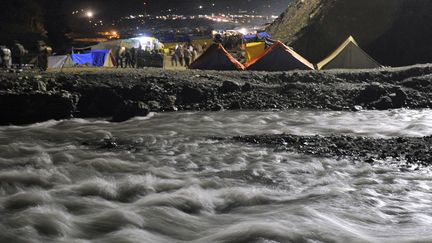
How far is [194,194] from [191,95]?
27.6 feet

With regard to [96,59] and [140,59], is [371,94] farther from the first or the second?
[96,59]

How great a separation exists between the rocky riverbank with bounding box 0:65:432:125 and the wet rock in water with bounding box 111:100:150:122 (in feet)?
0.11

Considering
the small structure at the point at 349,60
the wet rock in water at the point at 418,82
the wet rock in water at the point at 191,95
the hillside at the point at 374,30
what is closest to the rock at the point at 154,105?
the wet rock in water at the point at 191,95

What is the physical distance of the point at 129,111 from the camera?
43.8 feet

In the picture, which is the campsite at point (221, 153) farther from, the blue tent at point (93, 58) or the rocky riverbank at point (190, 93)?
the blue tent at point (93, 58)

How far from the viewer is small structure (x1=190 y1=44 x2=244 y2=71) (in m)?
19.4

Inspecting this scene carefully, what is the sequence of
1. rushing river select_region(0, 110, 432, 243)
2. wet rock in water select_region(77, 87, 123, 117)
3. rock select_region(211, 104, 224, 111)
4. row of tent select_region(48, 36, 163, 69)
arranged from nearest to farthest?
1. rushing river select_region(0, 110, 432, 243)
2. wet rock in water select_region(77, 87, 123, 117)
3. rock select_region(211, 104, 224, 111)
4. row of tent select_region(48, 36, 163, 69)

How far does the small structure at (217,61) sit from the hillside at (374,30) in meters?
8.60

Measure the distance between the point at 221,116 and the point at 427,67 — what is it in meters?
11.0

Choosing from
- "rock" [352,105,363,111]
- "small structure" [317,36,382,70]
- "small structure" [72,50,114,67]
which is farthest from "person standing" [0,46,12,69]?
"rock" [352,105,363,111]

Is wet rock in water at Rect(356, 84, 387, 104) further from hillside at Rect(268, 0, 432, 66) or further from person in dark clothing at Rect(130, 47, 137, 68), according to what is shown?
person in dark clothing at Rect(130, 47, 137, 68)

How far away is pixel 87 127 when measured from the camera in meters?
12.0

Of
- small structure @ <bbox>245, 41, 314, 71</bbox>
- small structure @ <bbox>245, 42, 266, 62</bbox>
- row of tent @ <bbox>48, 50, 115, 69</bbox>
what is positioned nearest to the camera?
small structure @ <bbox>245, 41, 314, 71</bbox>

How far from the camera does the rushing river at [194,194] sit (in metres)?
5.56
